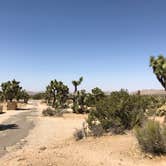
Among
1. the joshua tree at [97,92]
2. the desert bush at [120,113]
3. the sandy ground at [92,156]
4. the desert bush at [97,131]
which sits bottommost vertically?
the sandy ground at [92,156]

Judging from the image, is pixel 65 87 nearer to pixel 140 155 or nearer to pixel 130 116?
pixel 130 116

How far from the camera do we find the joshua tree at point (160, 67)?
85.3 ft

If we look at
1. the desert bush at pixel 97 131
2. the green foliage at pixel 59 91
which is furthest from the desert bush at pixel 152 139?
the green foliage at pixel 59 91

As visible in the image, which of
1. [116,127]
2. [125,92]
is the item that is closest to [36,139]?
[116,127]

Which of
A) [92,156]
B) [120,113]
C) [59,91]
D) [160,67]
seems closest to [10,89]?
[59,91]

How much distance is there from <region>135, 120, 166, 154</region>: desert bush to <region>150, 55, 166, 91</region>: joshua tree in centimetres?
1508

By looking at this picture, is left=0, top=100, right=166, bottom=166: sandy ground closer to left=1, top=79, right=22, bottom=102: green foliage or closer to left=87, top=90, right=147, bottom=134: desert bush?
left=87, top=90, right=147, bottom=134: desert bush

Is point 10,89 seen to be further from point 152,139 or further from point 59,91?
point 152,139

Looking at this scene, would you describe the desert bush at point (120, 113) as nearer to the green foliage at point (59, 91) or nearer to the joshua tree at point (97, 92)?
the joshua tree at point (97, 92)

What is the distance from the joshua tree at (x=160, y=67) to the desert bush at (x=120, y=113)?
8.40m

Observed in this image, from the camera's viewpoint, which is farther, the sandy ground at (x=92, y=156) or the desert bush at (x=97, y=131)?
the desert bush at (x=97, y=131)

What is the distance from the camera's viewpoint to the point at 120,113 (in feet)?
57.3

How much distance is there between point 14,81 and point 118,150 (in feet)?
169

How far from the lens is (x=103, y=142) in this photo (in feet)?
45.3
